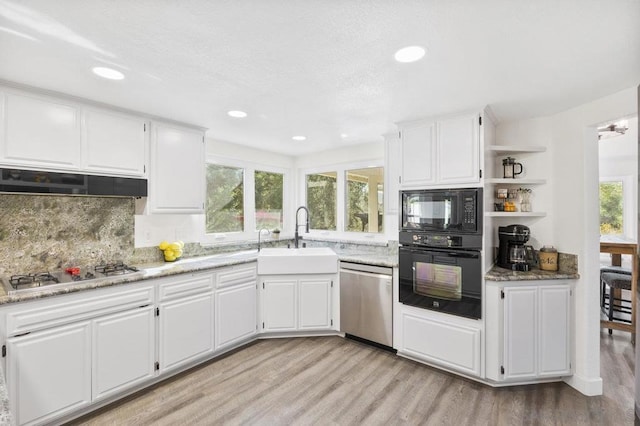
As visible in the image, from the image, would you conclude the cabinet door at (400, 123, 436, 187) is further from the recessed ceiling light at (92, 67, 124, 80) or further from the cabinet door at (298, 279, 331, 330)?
the recessed ceiling light at (92, 67, 124, 80)

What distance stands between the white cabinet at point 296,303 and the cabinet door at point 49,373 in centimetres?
158

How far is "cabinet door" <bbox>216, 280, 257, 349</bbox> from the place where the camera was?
9.45ft

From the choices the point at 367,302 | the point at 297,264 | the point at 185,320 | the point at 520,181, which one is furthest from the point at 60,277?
the point at 520,181

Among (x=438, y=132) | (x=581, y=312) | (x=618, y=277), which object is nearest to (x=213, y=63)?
(x=438, y=132)

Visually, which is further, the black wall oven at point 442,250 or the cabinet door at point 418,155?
the cabinet door at point 418,155

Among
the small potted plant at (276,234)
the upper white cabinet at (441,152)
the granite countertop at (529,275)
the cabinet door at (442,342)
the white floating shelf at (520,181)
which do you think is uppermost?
the upper white cabinet at (441,152)

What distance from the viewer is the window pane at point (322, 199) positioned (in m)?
4.29

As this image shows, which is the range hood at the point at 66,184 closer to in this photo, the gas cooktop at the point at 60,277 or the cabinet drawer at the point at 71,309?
the gas cooktop at the point at 60,277

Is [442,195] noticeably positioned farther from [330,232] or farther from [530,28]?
[330,232]

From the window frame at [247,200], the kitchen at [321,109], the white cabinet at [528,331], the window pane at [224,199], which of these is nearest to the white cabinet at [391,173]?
the kitchen at [321,109]

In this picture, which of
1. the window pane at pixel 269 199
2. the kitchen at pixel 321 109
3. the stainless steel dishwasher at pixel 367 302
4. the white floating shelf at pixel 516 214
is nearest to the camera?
the kitchen at pixel 321 109

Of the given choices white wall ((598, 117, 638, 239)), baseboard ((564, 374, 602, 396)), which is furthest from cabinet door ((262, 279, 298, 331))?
Result: white wall ((598, 117, 638, 239))

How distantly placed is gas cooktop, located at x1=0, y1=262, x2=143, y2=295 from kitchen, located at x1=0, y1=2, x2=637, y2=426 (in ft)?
0.65

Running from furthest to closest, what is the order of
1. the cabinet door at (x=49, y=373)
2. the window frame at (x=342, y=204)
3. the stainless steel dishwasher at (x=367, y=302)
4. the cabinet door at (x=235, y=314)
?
the window frame at (x=342, y=204)
the stainless steel dishwasher at (x=367, y=302)
the cabinet door at (x=235, y=314)
the cabinet door at (x=49, y=373)
